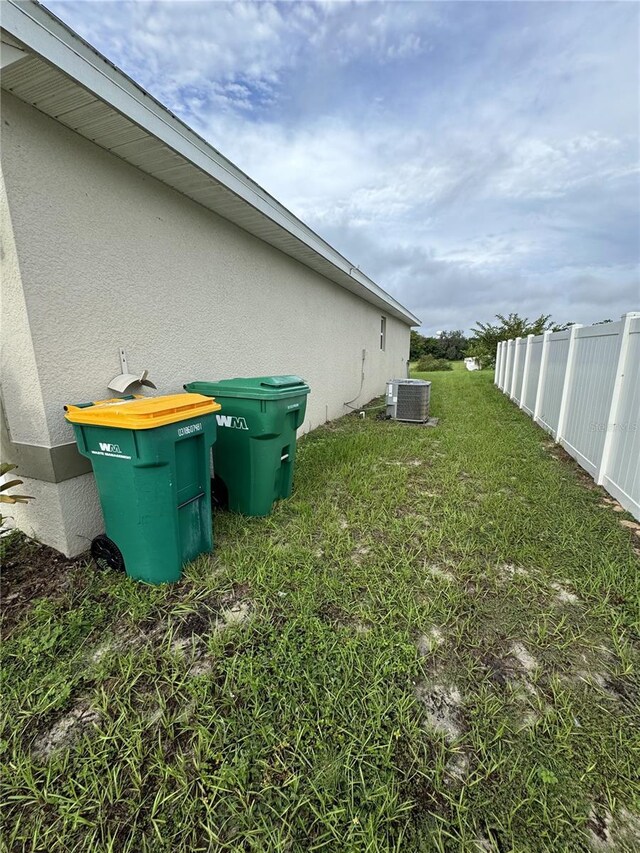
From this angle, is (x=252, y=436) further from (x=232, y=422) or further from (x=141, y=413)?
(x=141, y=413)

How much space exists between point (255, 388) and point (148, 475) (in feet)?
3.90

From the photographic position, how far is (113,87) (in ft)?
6.88

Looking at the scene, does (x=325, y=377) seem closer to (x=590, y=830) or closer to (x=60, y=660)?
(x=60, y=660)

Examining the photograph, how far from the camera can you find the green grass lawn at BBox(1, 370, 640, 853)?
1.19m

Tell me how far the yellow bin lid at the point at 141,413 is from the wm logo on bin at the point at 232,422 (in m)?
0.62

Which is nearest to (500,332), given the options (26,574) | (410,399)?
(410,399)

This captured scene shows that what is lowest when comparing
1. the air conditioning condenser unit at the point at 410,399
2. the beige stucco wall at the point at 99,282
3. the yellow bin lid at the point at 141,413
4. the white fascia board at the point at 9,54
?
the air conditioning condenser unit at the point at 410,399

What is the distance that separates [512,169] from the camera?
10.9 metres

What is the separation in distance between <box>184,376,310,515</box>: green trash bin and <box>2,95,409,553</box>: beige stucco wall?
2.24 ft

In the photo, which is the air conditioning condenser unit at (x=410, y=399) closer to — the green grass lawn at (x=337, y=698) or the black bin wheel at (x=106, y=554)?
the green grass lawn at (x=337, y=698)

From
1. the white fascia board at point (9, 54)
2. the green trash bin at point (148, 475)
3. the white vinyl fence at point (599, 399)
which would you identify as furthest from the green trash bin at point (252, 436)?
the white vinyl fence at point (599, 399)

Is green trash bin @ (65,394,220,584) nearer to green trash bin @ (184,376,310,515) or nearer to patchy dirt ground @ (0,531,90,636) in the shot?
patchy dirt ground @ (0,531,90,636)

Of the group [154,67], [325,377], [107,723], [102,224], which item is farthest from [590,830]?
[325,377]

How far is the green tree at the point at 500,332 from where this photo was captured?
906 inches
